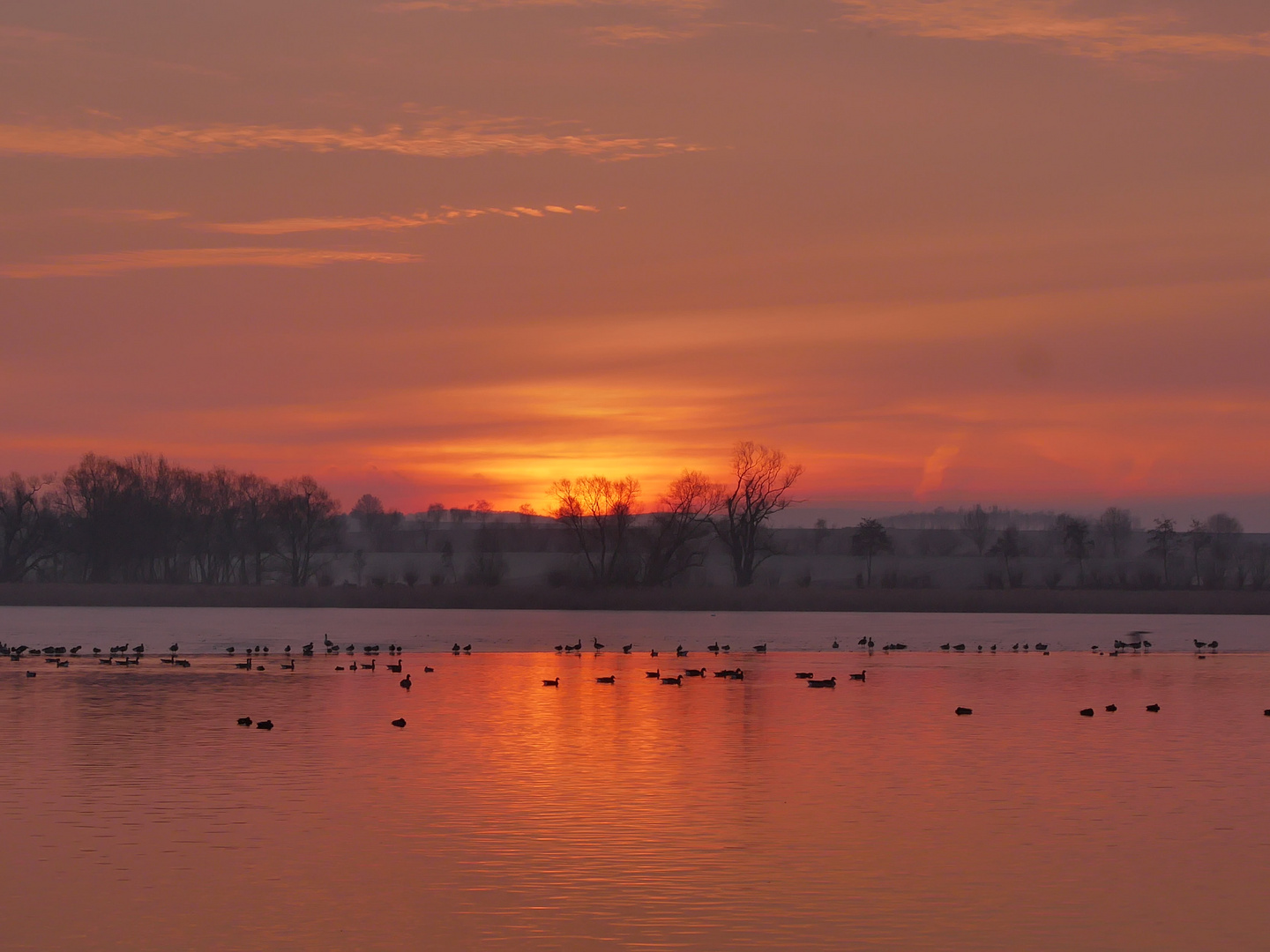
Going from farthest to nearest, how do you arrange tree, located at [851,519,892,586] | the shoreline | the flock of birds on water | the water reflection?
tree, located at [851,519,892,586]
the shoreline
the flock of birds on water
the water reflection

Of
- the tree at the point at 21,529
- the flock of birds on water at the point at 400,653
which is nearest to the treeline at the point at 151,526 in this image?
the tree at the point at 21,529

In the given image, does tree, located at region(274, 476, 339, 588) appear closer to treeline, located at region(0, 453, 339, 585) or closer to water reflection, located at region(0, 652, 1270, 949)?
treeline, located at region(0, 453, 339, 585)

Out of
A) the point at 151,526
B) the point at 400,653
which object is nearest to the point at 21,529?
the point at 151,526

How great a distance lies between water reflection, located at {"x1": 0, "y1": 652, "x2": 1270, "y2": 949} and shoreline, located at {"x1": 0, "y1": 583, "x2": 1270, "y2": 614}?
197 ft

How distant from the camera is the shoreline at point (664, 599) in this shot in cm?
9762

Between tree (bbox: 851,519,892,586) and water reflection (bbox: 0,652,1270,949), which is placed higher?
tree (bbox: 851,519,892,586)

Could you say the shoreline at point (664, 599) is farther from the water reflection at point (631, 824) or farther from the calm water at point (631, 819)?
the water reflection at point (631, 824)

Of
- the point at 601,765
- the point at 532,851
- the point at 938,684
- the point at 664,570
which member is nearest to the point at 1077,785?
the point at 601,765

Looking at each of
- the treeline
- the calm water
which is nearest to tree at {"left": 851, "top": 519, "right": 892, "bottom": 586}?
the treeline

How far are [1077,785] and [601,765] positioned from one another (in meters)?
8.00

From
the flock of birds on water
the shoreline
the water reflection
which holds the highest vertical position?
the shoreline

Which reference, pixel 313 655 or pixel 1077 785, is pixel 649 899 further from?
pixel 313 655

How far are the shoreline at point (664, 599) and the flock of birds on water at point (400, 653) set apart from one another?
2316cm

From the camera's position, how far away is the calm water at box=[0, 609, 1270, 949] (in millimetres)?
15070
